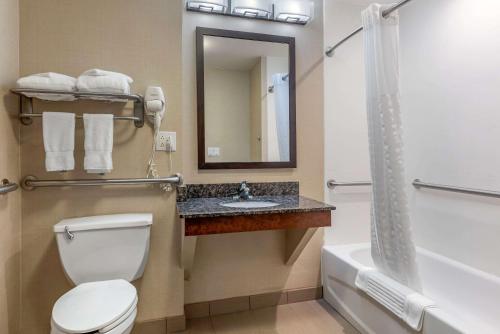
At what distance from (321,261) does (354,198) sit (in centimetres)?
57

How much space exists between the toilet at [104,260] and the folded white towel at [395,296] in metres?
1.26

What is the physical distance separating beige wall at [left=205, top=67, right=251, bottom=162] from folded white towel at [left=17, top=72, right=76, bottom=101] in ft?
2.66

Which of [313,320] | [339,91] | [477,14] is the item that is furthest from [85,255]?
[477,14]

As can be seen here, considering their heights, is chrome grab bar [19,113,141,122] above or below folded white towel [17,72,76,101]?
below

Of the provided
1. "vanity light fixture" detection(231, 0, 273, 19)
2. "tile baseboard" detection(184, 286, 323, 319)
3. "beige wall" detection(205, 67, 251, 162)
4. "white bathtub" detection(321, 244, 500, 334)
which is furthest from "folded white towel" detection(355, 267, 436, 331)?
"vanity light fixture" detection(231, 0, 273, 19)

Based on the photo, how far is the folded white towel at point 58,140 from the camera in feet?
4.74

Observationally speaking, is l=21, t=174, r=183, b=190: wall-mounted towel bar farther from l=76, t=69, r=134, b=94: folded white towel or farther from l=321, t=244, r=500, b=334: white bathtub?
l=321, t=244, r=500, b=334: white bathtub

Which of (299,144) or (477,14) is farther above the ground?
(477,14)

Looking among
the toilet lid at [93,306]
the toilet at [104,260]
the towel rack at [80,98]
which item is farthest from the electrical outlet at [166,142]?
the toilet lid at [93,306]

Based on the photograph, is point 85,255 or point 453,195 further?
point 453,195

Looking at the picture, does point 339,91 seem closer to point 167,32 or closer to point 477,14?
point 477,14

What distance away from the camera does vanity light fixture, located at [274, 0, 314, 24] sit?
203 centimetres

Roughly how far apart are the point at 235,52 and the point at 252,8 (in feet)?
1.03

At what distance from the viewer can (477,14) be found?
68.8 inches
